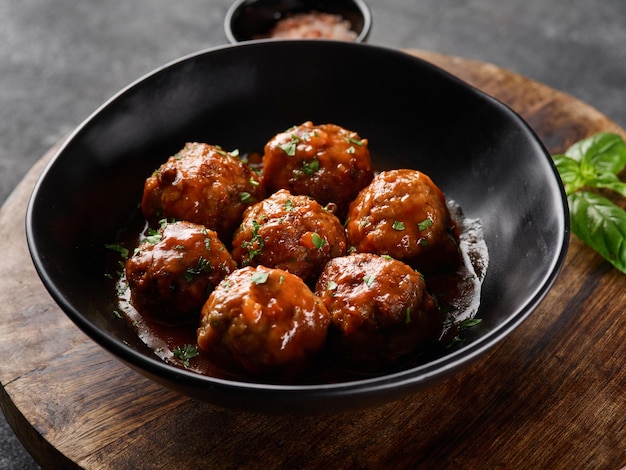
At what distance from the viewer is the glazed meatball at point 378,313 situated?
2475 millimetres

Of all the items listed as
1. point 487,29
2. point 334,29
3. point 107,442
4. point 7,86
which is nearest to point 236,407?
point 107,442

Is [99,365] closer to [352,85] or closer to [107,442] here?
[107,442]

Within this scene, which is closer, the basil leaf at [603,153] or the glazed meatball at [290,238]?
the glazed meatball at [290,238]

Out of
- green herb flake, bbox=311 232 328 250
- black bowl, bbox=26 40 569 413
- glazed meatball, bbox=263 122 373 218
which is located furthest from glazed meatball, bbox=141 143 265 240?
green herb flake, bbox=311 232 328 250

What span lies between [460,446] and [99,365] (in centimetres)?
131

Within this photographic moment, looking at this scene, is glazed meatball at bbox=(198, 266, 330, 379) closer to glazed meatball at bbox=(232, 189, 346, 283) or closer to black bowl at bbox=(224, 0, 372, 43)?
glazed meatball at bbox=(232, 189, 346, 283)

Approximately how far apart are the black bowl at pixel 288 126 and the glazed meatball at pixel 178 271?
0.55 feet

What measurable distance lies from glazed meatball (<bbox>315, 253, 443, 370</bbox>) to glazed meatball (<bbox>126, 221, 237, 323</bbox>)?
1.33 feet

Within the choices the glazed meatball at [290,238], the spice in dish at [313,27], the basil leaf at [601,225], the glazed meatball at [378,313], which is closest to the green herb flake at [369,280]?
the glazed meatball at [378,313]

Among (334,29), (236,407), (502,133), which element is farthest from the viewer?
(334,29)

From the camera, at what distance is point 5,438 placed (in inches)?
144

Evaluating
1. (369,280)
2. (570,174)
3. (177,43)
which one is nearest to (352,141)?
(369,280)

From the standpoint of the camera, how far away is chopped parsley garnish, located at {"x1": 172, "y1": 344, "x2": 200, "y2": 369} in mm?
2613

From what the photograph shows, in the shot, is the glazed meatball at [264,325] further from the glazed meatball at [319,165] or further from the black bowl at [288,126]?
the glazed meatball at [319,165]
